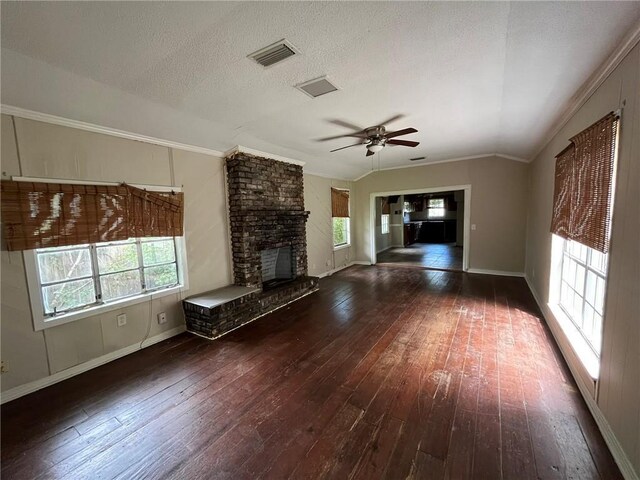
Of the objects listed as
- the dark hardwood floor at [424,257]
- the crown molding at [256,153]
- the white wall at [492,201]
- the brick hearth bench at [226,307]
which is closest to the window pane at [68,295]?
the brick hearth bench at [226,307]

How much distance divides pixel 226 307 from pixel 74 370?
4.87ft

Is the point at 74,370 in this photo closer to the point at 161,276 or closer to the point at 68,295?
the point at 68,295

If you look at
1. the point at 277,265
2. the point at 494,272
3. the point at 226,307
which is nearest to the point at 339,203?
the point at 277,265

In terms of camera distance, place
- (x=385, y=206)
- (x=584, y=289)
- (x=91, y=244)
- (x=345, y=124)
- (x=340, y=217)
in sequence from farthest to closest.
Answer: (x=385, y=206)
(x=340, y=217)
(x=345, y=124)
(x=91, y=244)
(x=584, y=289)

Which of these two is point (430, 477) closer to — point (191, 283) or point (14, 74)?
point (191, 283)

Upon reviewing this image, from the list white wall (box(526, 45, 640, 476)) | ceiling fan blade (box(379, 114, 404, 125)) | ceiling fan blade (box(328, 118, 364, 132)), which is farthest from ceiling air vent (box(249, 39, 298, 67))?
white wall (box(526, 45, 640, 476))

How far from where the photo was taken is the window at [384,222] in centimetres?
939

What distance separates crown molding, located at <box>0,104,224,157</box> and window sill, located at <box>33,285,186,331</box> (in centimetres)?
175

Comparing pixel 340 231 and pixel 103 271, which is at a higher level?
pixel 340 231

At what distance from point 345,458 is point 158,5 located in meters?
2.82

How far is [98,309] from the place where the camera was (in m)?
2.66

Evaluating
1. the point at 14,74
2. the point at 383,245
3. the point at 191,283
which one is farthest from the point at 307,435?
the point at 383,245

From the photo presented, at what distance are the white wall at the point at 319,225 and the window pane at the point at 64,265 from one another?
374cm

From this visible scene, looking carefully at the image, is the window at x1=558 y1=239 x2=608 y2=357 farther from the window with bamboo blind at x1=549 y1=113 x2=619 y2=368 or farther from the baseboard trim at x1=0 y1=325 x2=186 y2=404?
the baseboard trim at x1=0 y1=325 x2=186 y2=404
